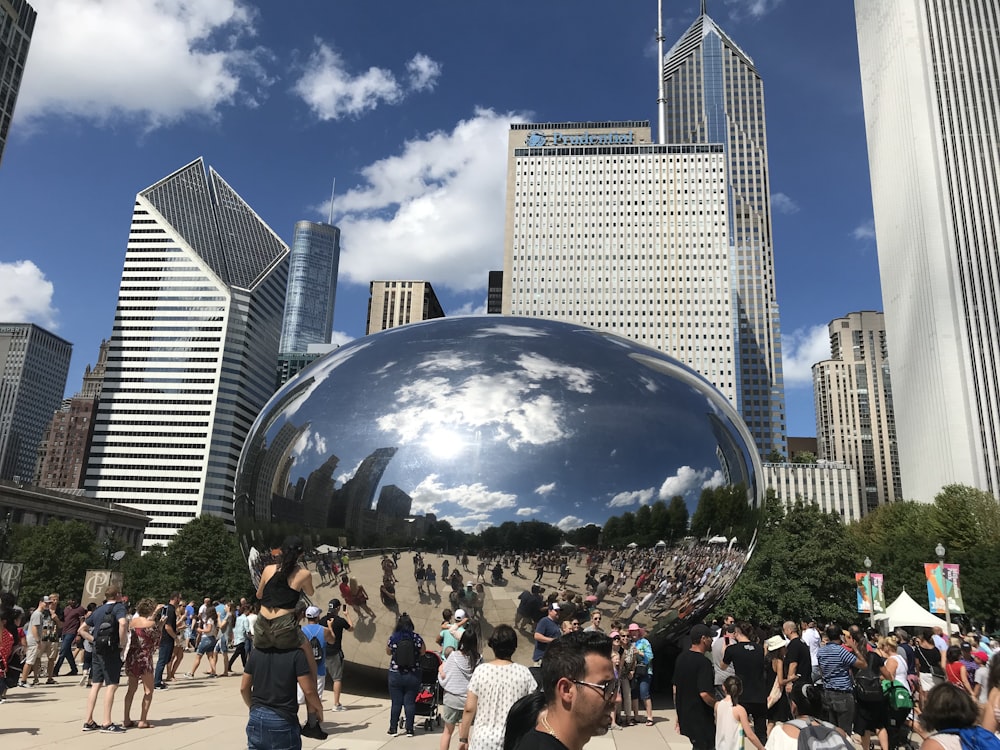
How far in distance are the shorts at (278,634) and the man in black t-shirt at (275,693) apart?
4 centimetres

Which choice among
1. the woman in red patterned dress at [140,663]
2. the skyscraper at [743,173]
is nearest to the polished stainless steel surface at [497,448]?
the woman in red patterned dress at [140,663]

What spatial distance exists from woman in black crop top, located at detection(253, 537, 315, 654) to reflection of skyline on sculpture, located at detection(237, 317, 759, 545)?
302 centimetres

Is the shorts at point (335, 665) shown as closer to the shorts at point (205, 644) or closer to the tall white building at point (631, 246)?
the shorts at point (205, 644)

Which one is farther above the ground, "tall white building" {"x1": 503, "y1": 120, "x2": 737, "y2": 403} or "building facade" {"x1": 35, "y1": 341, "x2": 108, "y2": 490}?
"tall white building" {"x1": 503, "y1": 120, "x2": 737, "y2": 403}

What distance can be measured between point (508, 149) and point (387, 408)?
14377cm

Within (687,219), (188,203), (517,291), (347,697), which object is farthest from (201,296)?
(347,697)

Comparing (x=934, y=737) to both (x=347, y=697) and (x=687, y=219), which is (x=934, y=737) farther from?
(x=687, y=219)

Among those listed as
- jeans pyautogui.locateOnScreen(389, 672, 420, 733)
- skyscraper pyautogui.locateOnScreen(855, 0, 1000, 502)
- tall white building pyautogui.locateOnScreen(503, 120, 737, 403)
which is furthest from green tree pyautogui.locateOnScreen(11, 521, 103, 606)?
tall white building pyautogui.locateOnScreen(503, 120, 737, 403)

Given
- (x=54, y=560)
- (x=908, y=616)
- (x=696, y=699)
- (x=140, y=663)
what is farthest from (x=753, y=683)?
(x=54, y=560)

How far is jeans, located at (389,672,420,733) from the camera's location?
25.9 ft

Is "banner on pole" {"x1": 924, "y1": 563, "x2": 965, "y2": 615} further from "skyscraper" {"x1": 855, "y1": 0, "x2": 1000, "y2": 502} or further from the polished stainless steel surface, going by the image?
"skyscraper" {"x1": 855, "y1": 0, "x2": 1000, "y2": 502}

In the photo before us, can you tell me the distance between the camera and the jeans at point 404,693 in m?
7.89

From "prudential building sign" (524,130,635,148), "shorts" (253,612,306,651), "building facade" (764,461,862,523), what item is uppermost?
"prudential building sign" (524,130,635,148)

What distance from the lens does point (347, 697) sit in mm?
10188
